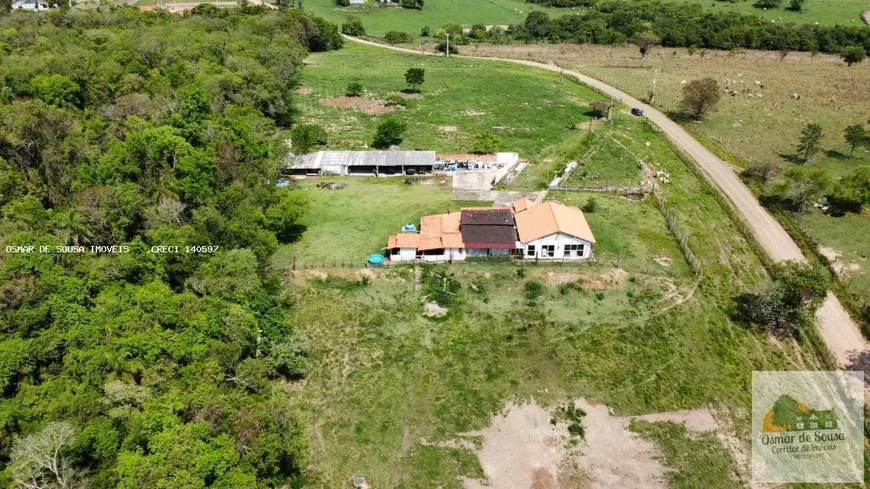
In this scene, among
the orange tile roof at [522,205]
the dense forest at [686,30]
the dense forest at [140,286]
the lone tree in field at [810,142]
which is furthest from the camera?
the dense forest at [686,30]

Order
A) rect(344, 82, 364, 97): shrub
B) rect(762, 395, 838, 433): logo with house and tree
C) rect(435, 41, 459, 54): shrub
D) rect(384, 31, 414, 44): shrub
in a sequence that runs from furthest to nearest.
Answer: rect(384, 31, 414, 44): shrub < rect(435, 41, 459, 54): shrub < rect(344, 82, 364, 97): shrub < rect(762, 395, 838, 433): logo with house and tree

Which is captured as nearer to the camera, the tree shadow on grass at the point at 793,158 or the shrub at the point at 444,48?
the tree shadow on grass at the point at 793,158

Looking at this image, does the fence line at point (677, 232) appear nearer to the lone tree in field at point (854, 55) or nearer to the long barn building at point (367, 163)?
the long barn building at point (367, 163)

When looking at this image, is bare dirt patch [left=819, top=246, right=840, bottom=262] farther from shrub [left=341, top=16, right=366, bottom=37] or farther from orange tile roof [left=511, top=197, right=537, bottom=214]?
shrub [left=341, top=16, right=366, bottom=37]

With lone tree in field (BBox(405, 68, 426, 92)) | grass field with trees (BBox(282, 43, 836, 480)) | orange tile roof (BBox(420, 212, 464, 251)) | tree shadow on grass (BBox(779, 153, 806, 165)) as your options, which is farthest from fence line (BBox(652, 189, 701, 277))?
lone tree in field (BBox(405, 68, 426, 92))

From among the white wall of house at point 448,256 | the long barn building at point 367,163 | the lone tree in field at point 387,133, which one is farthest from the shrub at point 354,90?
the white wall of house at point 448,256

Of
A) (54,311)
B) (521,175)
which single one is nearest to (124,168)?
(54,311)
